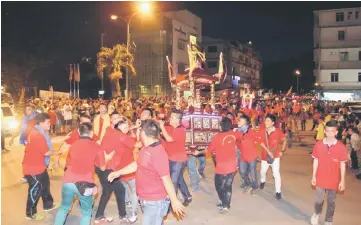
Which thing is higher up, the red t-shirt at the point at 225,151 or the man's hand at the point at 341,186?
the red t-shirt at the point at 225,151

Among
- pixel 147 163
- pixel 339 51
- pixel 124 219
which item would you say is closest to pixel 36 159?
pixel 124 219

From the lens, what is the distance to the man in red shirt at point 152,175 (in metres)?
4.16

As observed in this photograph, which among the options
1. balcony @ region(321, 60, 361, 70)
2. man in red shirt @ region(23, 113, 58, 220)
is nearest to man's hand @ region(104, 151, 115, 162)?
man in red shirt @ region(23, 113, 58, 220)

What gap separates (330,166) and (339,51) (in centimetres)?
5241

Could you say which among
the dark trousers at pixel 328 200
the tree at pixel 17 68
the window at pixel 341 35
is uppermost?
the window at pixel 341 35

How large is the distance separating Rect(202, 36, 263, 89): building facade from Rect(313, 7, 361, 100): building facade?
1273 cm

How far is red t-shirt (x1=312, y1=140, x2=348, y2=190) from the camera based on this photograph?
19.6 feet

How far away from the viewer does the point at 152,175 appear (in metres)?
4.23

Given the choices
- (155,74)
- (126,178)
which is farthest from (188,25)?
(126,178)

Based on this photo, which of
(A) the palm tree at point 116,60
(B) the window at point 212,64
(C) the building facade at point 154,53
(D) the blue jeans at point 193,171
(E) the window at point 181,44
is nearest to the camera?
(D) the blue jeans at point 193,171

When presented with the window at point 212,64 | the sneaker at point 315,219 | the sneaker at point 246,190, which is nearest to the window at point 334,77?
the window at point 212,64

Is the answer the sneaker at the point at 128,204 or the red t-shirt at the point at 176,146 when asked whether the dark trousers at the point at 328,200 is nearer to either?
the red t-shirt at the point at 176,146

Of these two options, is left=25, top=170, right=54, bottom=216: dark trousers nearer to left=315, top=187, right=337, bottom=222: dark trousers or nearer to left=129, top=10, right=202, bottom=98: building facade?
left=315, top=187, right=337, bottom=222: dark trousers

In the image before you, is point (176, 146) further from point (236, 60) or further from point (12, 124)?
point (236, 60)
